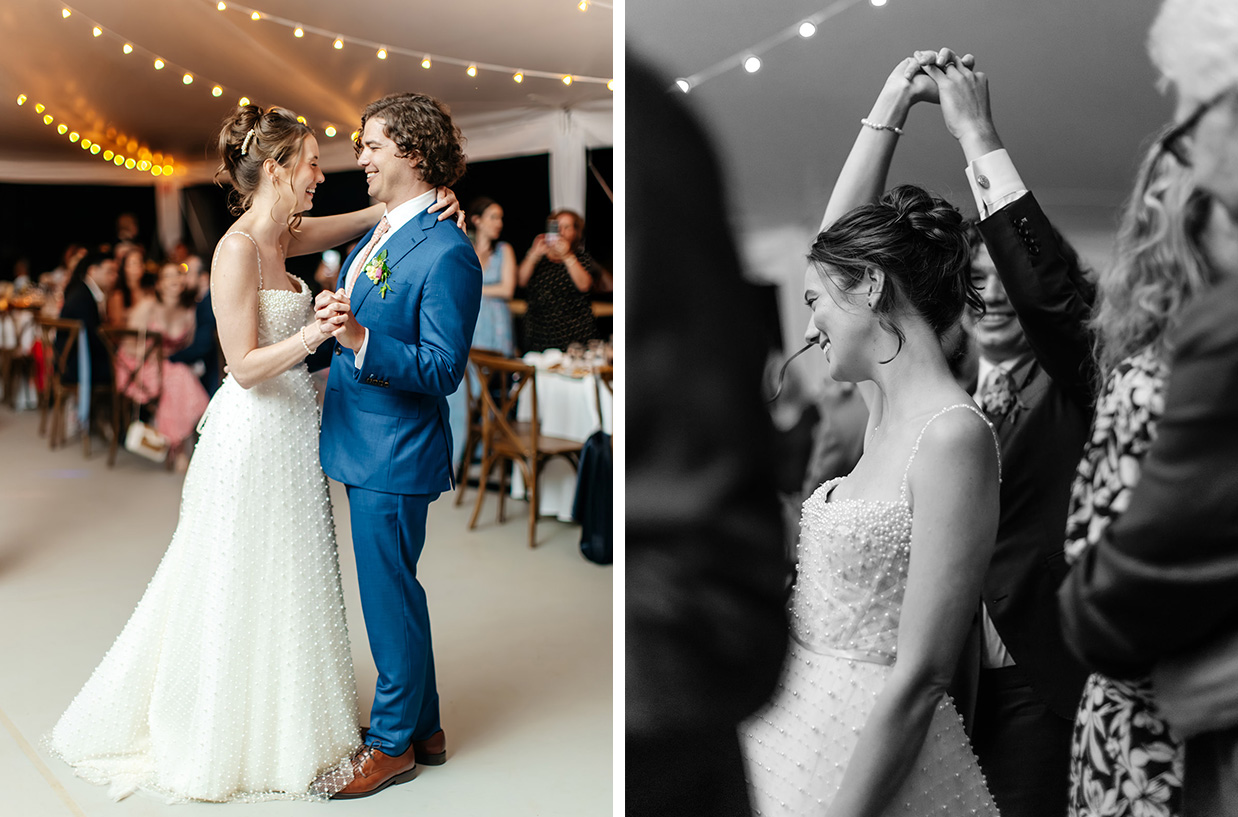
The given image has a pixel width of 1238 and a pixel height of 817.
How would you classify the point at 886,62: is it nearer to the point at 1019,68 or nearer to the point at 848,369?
the point at 1019,68

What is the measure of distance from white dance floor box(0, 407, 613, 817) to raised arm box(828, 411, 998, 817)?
44.0 inches

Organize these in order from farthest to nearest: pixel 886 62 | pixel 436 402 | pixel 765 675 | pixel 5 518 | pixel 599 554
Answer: pixel 5 518, pixel 599 554, pixel 436 402, pixel 765 675, pixel 886 62

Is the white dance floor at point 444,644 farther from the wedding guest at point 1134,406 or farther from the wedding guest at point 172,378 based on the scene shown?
the wedding guest at point 1134,406

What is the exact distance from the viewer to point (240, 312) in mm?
2127

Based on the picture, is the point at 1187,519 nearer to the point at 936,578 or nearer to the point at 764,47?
the point at 936,578

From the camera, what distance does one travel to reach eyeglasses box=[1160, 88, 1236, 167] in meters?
1.17

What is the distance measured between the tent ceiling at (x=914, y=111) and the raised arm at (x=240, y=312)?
115 centimetres

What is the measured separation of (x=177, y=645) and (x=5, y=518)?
3.30 m

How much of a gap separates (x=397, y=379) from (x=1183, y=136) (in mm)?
1460

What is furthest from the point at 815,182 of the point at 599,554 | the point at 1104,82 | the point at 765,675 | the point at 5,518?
the point at 5,518

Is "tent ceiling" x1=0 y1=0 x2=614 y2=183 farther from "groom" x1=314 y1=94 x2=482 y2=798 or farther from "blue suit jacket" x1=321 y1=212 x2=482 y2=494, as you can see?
"blue suit jacket" x1=321 y1=212 x2=482 y2=494

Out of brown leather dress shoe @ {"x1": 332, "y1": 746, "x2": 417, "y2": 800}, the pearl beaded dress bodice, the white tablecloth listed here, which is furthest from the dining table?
the pearl beaded dress bodice

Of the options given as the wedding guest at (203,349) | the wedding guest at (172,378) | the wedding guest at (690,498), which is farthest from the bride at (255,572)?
the wedding guest at (172,378)

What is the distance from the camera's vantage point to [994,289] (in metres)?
1.29
